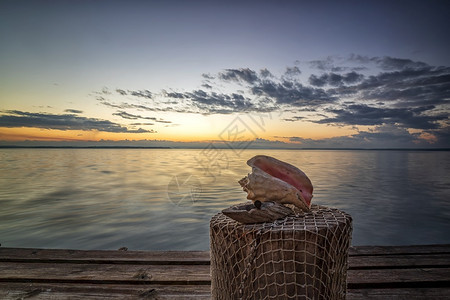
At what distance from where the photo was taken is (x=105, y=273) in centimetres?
315

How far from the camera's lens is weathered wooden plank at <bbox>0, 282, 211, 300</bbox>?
265 centimetres

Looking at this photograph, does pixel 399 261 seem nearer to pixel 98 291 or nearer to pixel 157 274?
pixel 157 274

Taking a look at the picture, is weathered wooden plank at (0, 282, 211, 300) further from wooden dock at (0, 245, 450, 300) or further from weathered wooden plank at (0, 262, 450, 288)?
weathered wooden plank at (0, 262, 450, 288)

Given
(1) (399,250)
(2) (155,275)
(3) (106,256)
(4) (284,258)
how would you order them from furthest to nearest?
(1) (399,250), (3) (106,256), (2) (155,275), (4) (284,258)

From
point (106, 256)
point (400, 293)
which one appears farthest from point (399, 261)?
point (106, 256)

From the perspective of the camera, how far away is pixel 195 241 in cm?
707

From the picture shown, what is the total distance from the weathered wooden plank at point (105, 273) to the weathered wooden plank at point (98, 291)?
95 mm

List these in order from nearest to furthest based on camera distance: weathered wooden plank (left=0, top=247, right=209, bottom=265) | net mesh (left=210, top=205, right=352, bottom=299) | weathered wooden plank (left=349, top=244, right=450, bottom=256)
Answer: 1. net mesh (left=210, top=205, right=352, bottom=299)
2. weathered wooden plank (left=0, top=247, right=209, bottom=265)
3. weathered wooden plank (left=349, top=244, right=450, bottom=256)

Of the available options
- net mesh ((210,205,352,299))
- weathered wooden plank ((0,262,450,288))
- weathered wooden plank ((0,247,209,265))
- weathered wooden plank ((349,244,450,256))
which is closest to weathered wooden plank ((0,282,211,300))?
weathered wooden plank ((0,262,450,288))

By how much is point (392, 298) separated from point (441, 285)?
70cm

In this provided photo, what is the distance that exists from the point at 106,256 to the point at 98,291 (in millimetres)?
909

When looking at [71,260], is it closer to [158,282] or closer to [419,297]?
[158,282]

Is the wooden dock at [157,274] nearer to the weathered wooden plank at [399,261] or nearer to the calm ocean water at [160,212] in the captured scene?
the weathered wooden plank at [399,261]

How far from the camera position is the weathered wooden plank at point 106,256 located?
346 cm
